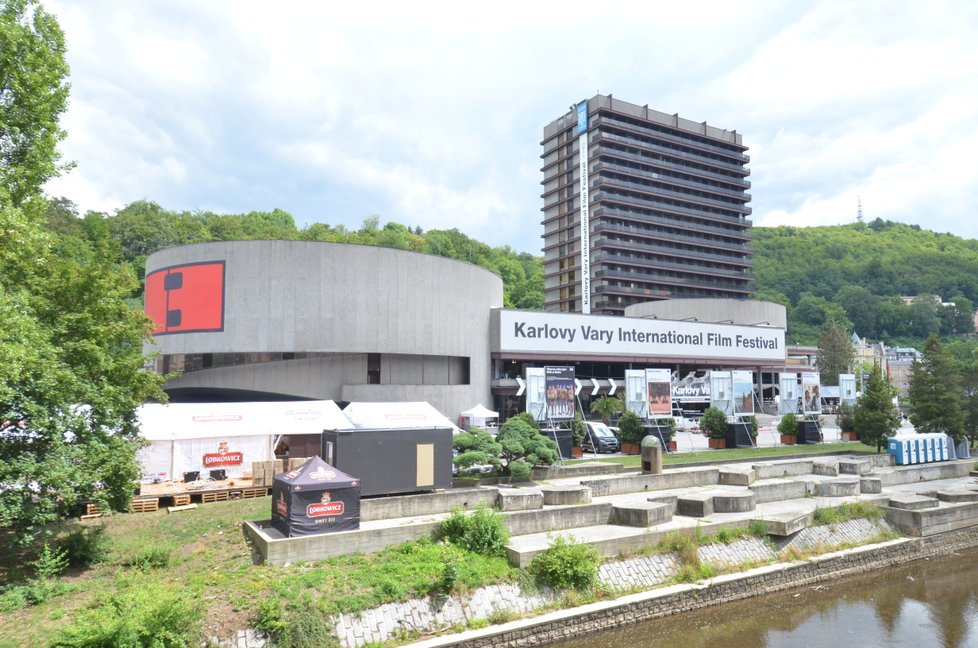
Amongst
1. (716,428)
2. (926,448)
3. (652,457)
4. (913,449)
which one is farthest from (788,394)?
(652,457)

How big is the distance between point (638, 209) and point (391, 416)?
90.5 meters

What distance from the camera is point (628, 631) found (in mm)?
15695

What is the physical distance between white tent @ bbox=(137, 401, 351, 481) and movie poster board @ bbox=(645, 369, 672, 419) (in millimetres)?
19880

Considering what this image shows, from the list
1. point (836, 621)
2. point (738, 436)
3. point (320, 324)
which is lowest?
point (836, 621)

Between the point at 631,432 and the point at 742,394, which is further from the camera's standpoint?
the point at 742,394

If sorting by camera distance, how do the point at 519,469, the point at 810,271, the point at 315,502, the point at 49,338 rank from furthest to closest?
the point at 810,271 → the point at 519,469 → the point at 315,502 → the point at 49,338

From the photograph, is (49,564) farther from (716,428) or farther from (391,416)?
(716,428)

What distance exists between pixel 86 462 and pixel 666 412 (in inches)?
1228

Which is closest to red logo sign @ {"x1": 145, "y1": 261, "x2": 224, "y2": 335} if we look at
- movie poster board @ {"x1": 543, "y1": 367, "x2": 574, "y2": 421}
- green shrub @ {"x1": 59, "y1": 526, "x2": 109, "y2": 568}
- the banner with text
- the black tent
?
the banner with text

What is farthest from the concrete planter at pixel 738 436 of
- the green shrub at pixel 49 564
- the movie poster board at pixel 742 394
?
the green shrub at pixel 49 564

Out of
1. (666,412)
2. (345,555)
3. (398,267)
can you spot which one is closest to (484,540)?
(345,555)

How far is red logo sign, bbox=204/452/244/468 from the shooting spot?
23219 mm

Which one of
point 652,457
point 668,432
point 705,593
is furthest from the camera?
point 668,432

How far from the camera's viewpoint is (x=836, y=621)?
16531 millimetres
